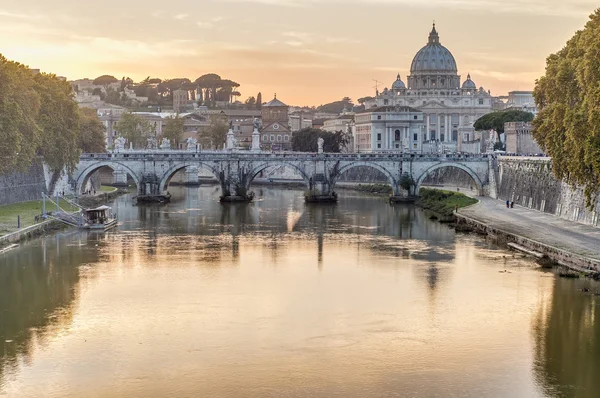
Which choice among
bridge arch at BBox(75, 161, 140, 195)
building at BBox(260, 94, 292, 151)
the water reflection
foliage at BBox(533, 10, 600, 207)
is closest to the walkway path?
foliage at BBox(533, 10, 600, 207)

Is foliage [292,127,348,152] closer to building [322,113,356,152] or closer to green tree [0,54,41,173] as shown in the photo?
building [322,113,356,152]

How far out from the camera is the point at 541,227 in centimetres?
4462

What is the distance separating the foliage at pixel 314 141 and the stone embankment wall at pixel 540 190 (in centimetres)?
5257

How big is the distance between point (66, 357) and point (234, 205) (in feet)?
145

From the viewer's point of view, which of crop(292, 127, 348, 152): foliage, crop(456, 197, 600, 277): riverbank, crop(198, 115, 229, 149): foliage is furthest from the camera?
crop(292, 127, 348, 152): foliage

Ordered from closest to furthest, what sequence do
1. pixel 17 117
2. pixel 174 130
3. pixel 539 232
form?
pixel 539 232 → pixel 17 117 → pixel 174 130

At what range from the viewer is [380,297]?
3095cm

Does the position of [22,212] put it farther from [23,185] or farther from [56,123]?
[56,123]

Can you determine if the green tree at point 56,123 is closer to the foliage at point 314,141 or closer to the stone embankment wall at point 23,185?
the stone embankment wall at point 23,185

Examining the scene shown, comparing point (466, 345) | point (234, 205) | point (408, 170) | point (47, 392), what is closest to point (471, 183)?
point (408, 170)

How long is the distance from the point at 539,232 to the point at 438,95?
117 meters

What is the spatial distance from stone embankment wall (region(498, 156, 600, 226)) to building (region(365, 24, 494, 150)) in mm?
86033

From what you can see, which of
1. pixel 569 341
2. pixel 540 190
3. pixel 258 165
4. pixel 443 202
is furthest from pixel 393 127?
pixel 569 341

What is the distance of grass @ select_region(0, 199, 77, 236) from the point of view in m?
44.5
